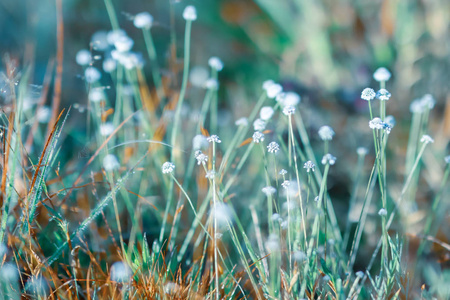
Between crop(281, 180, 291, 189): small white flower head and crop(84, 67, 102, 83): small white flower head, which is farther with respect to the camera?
crop(84, 67, 102, 83): small white flower head

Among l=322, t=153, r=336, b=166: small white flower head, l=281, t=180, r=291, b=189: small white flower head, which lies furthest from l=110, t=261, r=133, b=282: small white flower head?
l=322, t=153, r=336, b=166: small white flower head

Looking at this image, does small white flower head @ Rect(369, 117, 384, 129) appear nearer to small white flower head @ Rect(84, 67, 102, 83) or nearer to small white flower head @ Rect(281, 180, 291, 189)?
small white flower head @ Rect(281, 180, 291, 189)

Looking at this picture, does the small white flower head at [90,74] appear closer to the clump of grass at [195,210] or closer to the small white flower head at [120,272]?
the clump of grass at [195,210]

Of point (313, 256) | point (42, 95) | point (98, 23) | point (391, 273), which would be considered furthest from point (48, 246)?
point (98, 23)

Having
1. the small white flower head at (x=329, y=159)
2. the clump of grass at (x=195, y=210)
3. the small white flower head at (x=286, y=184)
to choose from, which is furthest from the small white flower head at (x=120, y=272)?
the small white flower head at (x=329, y=159)

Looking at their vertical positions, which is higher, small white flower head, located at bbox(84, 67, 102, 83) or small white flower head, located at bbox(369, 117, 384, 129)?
small white flower head, located at bbox(84, 67, 102, 83)

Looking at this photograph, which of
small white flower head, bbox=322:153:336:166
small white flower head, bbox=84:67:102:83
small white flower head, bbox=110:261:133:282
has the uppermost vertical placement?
small white flower head, bbox=84:67:102:83

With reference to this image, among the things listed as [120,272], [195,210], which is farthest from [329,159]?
[120,272]

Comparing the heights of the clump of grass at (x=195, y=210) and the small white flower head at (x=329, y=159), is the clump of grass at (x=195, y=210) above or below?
below

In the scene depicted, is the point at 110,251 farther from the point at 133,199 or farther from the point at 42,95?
the point at 42,95

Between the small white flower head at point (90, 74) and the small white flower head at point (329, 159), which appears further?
the small white flower head at point (90, 74)
